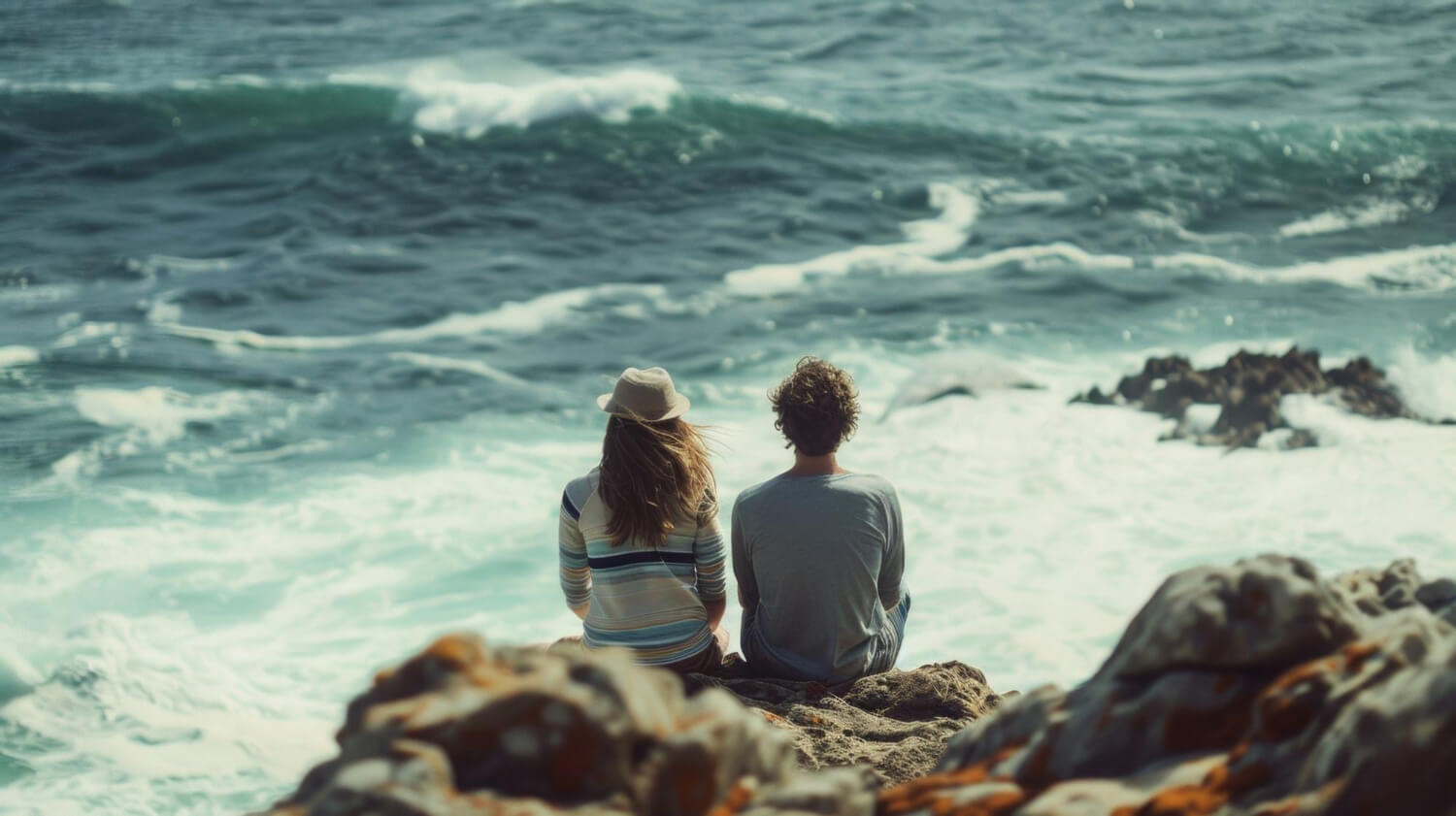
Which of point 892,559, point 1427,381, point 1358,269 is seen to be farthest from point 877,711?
point 1358,269

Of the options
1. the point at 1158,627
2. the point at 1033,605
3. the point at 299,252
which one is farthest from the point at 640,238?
the point at 1158,627

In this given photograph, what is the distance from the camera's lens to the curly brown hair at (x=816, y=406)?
5.07m

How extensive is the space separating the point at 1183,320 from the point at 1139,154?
8.04 meters

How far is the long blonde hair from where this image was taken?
5.05 meters

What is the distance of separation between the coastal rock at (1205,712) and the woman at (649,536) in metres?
2.17

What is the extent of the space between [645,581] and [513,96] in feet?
68.8

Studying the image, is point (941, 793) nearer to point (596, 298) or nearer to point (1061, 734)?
point (1061, 734)

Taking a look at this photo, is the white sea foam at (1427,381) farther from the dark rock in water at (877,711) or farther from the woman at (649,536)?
the woman at (649,536)

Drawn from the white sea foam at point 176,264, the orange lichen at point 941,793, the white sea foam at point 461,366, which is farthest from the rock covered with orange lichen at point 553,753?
the white sea foam at point 176,264

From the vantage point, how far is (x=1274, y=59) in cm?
2962

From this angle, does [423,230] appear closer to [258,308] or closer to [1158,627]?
[258,308]

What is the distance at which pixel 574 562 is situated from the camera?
17.9 ft

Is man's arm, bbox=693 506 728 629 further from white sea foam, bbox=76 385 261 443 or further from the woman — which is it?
white sea foam, bbox=76 385 261 443

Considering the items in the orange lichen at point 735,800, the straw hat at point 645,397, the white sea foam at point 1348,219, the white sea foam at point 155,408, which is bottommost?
the white sea foam at point 1348,219
